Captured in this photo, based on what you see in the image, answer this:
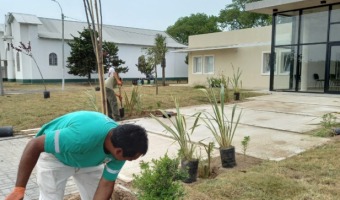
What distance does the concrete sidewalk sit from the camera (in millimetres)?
4233

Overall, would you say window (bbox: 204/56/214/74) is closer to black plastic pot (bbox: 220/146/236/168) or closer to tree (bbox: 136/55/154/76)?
tree (bbox: 136/55/154/76)

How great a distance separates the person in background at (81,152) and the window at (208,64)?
1965cm

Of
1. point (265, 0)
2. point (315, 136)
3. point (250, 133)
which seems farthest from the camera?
point (265, 0)

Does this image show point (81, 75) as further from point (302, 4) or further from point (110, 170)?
point (110, 170)

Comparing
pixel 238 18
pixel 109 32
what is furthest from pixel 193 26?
pixel 109 32

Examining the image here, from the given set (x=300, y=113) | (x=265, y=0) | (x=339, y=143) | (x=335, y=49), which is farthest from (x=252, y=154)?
(x=265, y=0)

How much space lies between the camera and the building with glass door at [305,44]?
513 inches

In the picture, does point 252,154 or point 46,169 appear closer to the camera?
point 46,169

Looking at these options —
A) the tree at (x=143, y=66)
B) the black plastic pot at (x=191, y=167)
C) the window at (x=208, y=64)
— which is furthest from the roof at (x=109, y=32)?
the black plastic pot at (x=191, y=167)

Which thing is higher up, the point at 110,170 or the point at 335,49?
the point at 335,49

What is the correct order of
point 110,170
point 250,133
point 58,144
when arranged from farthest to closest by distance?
point 250,133 → point 110,170 → point 58,144

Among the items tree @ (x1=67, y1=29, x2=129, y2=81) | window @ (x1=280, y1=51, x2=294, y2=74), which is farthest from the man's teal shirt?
tree @ (x1=67, y1=29, x2=129, y2=81)

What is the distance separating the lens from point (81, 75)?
27.9m

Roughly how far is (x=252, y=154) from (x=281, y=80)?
1082cm
